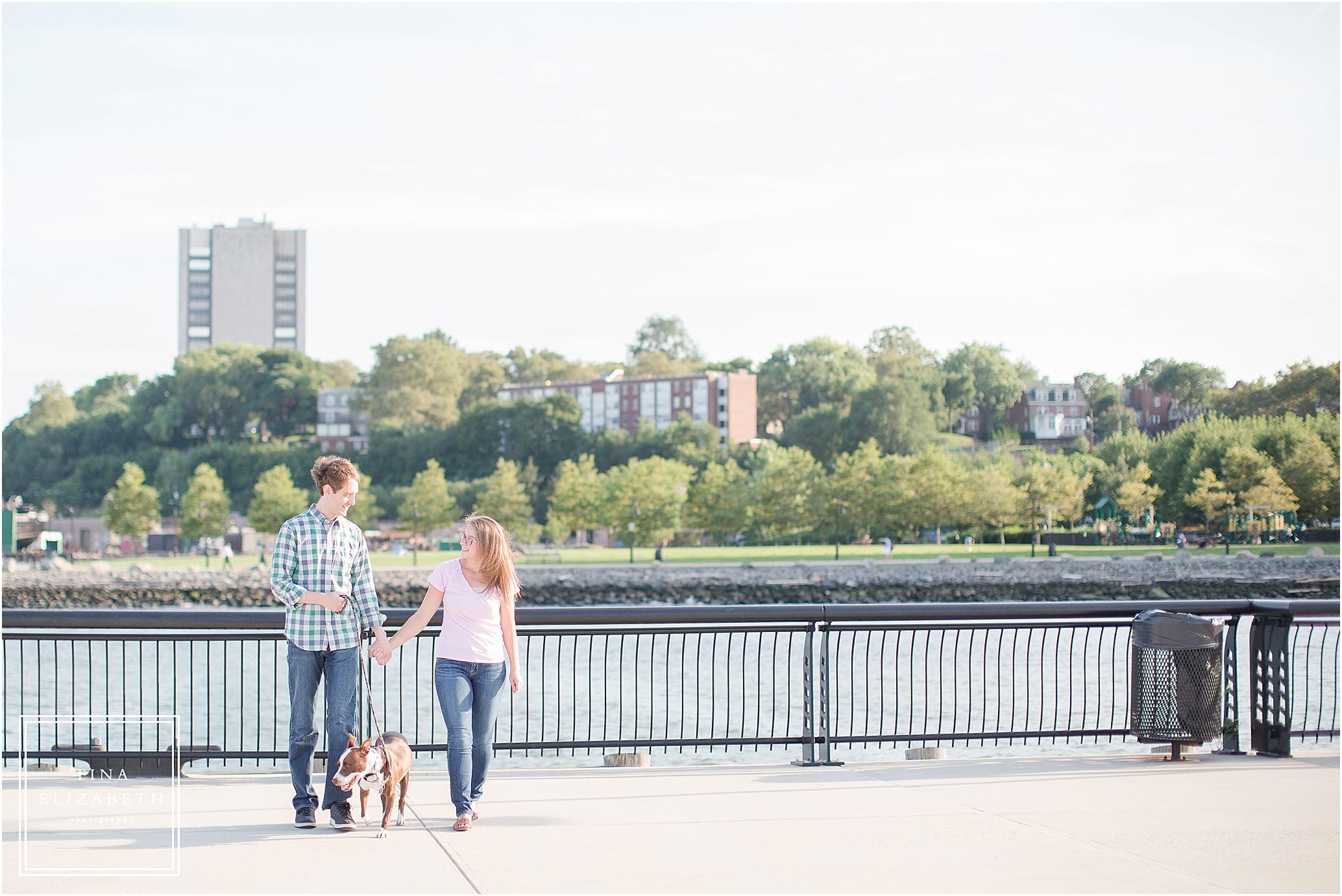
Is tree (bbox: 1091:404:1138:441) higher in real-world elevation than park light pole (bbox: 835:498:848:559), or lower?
higher

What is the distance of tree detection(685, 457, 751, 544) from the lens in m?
88.6

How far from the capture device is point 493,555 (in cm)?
647

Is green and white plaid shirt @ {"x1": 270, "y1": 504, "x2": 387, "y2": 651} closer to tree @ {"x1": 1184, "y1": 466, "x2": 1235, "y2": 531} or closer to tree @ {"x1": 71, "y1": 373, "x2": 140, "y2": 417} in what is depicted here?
tree @ {"x1": 1184, "y1": 466, "x2": 1235, "y2": 531}

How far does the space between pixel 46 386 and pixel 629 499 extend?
100163 millimetres

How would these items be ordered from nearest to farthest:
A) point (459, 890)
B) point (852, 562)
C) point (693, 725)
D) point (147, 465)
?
point (459, 890) < point (693, 725) < point (852, 562) < point (147, 465)

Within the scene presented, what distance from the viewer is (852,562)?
235 feet

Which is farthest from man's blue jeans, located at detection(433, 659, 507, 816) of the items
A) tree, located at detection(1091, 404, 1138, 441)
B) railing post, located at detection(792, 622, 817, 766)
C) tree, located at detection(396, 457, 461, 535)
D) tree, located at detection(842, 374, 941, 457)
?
tree, located at detection(842, 374, 941, 457)

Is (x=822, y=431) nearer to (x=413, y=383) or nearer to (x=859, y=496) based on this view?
(x=859, y=496)

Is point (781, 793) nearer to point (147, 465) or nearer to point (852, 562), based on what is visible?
point (852, 562)

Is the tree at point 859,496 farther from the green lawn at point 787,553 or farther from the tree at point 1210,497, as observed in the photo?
the tree at point 1210,497

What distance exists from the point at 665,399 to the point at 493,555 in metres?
129

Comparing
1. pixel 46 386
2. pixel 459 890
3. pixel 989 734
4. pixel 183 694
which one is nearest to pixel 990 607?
pixel 989 734

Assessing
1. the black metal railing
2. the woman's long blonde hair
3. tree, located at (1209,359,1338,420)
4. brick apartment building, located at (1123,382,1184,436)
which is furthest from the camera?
brick apartment building, located at (1123,382,1184,436)

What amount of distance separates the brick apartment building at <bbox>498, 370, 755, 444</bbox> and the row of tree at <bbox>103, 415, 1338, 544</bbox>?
91.0 feet
